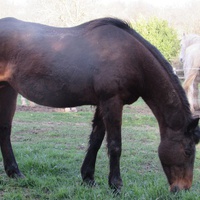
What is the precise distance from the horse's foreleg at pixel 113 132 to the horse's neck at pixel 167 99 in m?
0.42

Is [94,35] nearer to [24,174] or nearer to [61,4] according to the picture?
[24,174]

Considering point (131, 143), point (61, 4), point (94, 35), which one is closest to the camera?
Answer: point (94, 35)

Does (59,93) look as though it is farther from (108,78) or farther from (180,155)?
(180,155)

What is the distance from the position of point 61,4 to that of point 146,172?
25983 millimetres

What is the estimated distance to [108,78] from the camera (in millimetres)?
3832

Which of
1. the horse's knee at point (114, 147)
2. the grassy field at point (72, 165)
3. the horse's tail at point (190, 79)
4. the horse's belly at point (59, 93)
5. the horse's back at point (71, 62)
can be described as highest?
the horse's back at point (71, 62)

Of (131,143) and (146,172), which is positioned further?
(131,143)

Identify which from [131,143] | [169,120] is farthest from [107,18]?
[131,143]

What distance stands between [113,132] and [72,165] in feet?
4.89

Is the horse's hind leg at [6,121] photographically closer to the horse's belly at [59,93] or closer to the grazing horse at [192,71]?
the horse's belly at [59,93]

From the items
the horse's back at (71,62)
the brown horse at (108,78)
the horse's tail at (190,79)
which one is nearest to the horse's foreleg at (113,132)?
the brown horse at (108,78)

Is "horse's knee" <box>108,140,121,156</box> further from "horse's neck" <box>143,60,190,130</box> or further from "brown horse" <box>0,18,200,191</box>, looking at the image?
"horse's neck" <box>143,60,190,130</box>

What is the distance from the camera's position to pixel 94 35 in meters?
4.13

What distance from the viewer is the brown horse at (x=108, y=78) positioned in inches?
152
